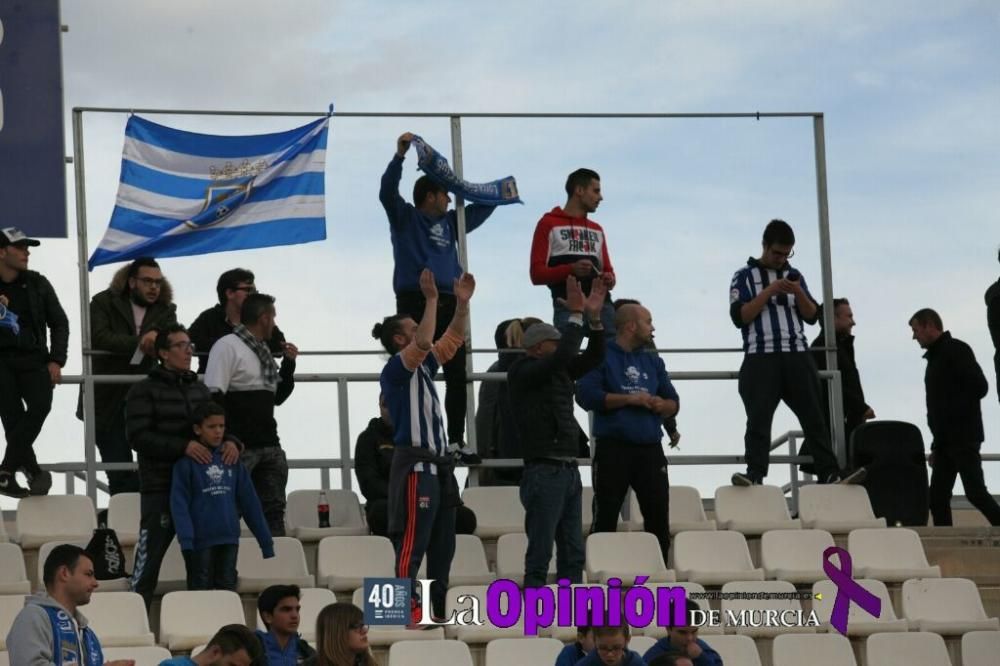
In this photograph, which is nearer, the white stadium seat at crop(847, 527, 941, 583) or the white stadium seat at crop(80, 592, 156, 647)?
the white stadium seat at crop(80, 592, 156, 647)

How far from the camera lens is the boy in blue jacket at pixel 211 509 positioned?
997 centimetres

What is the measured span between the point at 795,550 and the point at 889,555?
539 mm

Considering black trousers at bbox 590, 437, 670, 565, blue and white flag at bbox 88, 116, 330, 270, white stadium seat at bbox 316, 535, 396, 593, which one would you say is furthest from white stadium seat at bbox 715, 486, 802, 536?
blue and white flag at bbox 88, 116, 330, 270

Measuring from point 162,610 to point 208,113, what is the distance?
3.69 meters

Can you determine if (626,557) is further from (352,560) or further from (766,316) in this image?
(766,316)

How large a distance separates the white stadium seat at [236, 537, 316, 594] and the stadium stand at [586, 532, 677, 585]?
1.45 metres

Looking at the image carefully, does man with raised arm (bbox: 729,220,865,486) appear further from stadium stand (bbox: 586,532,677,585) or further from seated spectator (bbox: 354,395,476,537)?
seated spectator (bbox: 354,395,476,537)

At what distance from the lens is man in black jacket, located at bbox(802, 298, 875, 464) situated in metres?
12.9

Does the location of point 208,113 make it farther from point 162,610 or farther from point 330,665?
point 330,665

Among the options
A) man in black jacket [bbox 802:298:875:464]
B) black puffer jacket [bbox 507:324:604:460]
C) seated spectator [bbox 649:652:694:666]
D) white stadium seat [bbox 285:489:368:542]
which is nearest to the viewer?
seated spectator [bbox 649:652:694:666]

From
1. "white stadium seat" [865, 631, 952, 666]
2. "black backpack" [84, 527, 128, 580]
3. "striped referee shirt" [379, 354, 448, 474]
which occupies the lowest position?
"white stadium seat" [865, 631, 952, 666]

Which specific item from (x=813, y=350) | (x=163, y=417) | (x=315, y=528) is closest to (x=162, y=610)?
(x=163, y=417)

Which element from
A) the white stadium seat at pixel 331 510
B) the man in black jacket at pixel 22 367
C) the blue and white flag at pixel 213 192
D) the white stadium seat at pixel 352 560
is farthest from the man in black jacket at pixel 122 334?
the white stadium seat at pixel 352 560

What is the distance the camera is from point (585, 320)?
11.7 m
